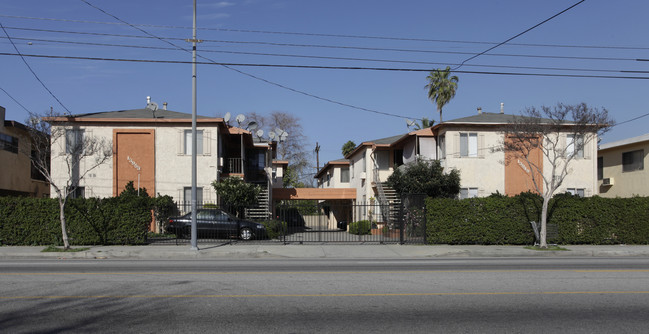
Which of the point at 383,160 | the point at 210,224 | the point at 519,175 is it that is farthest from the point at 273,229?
the point at 519,175

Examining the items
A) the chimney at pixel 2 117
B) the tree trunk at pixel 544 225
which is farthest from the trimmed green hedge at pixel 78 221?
the tree trunk at pixel 544 225

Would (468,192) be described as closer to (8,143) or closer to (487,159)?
(487,159)

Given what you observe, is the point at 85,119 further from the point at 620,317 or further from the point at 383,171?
the point at 620,317

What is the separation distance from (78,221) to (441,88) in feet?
101

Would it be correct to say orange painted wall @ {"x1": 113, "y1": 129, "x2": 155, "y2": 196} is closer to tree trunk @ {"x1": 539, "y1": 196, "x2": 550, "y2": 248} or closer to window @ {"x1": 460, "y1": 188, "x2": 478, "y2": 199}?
window @ {"x1": 460, "y1": 188, "x2": 478, "y2": 199}

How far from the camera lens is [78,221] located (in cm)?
2058

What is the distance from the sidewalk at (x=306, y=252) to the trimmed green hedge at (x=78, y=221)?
67 centimetres

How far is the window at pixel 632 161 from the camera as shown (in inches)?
1224

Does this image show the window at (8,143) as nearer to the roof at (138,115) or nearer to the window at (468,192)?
the roof at (138,115)

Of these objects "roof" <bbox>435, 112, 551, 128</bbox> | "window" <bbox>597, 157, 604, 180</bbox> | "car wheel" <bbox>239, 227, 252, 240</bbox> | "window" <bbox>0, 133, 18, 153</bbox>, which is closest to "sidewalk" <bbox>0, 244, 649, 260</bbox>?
"car wheel" <bbox>239, 227, 252, 240</bbox>

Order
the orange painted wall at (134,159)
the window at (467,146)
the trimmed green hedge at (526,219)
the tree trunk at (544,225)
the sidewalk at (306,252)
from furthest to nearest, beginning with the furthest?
the window at (467,146) → the orange painted wall at (134,159) → the trimmed green hedge at (526,219) → the tree trunk at (544,225) → the sidewalk at (306,252)

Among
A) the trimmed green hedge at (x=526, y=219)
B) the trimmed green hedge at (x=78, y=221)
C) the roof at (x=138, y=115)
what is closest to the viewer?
the trimmed green hedge at (x=78, y=221)

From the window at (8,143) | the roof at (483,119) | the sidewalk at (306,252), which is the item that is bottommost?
the sidewalk at (306,252)

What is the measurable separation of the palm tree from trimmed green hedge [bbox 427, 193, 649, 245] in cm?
2193
